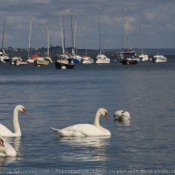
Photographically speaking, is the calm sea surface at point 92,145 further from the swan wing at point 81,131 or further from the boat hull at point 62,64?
the boat hull at point 62,64

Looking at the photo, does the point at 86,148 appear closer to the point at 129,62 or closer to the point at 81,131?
the point at 81,131

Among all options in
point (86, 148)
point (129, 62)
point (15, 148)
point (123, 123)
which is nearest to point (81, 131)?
point (86, 148)

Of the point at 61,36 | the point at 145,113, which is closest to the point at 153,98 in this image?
the point at 145,113

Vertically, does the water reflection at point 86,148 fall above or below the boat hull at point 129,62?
above

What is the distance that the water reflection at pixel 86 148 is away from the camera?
21.9 metres

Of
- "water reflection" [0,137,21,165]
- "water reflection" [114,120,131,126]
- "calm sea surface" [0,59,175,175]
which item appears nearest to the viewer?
"calm sea surface" [0,59,175,175]

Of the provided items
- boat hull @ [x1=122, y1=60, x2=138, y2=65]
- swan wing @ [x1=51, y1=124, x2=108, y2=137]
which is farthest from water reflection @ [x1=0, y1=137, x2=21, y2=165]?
boat hull @ [x1=122, y1=60, x2=138, y2=65]

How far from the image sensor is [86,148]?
23.7 meters

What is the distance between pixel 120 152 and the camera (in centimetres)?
2286

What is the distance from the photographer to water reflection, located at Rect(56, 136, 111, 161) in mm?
21875

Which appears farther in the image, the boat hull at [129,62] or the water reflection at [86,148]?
the boat hull at [129,62]

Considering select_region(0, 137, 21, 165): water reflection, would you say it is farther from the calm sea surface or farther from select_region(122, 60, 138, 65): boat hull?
select_region(122, 60, 138, 65): boat hull

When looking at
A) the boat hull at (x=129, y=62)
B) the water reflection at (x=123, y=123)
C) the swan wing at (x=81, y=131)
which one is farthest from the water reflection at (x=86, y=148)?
the boat hull at (x=129, y=62)

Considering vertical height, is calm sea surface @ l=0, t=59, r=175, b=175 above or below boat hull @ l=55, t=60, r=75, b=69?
above
